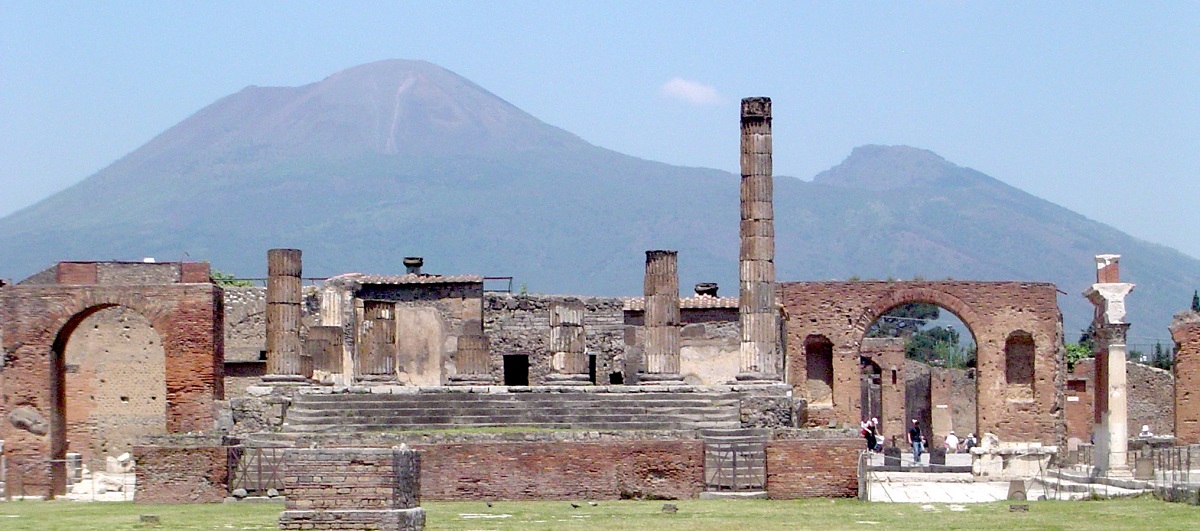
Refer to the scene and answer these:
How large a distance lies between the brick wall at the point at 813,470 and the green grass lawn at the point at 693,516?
0.64 metres

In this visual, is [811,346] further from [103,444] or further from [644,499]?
[644,499]

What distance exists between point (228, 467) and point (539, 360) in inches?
961

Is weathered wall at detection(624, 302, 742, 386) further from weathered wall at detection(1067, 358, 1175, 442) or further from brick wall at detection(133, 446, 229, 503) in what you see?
brick wall at detection(133, 446, 229, 503)

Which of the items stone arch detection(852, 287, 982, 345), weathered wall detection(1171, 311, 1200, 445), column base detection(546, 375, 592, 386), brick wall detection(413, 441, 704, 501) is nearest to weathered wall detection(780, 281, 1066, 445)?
stone arch detection(852, 287, 982, 345)

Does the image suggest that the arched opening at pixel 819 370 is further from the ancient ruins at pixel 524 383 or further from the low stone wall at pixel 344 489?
the low stone wall at pixel 344 489

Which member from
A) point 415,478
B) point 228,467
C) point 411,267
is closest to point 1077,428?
point 411,267

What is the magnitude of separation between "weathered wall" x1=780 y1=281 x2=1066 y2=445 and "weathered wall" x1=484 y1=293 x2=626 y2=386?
5203 millimetres

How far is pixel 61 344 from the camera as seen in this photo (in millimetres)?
38656

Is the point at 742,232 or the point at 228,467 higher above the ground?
the point at 742,232

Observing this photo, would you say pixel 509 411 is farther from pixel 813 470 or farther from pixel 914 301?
pixel 914 301

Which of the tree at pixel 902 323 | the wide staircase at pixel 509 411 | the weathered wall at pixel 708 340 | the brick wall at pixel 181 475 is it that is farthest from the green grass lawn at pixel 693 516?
the tree at pixel 902 323

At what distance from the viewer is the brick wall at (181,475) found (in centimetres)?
2906

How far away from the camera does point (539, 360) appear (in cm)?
5344

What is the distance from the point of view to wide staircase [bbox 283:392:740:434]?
1403 inches
